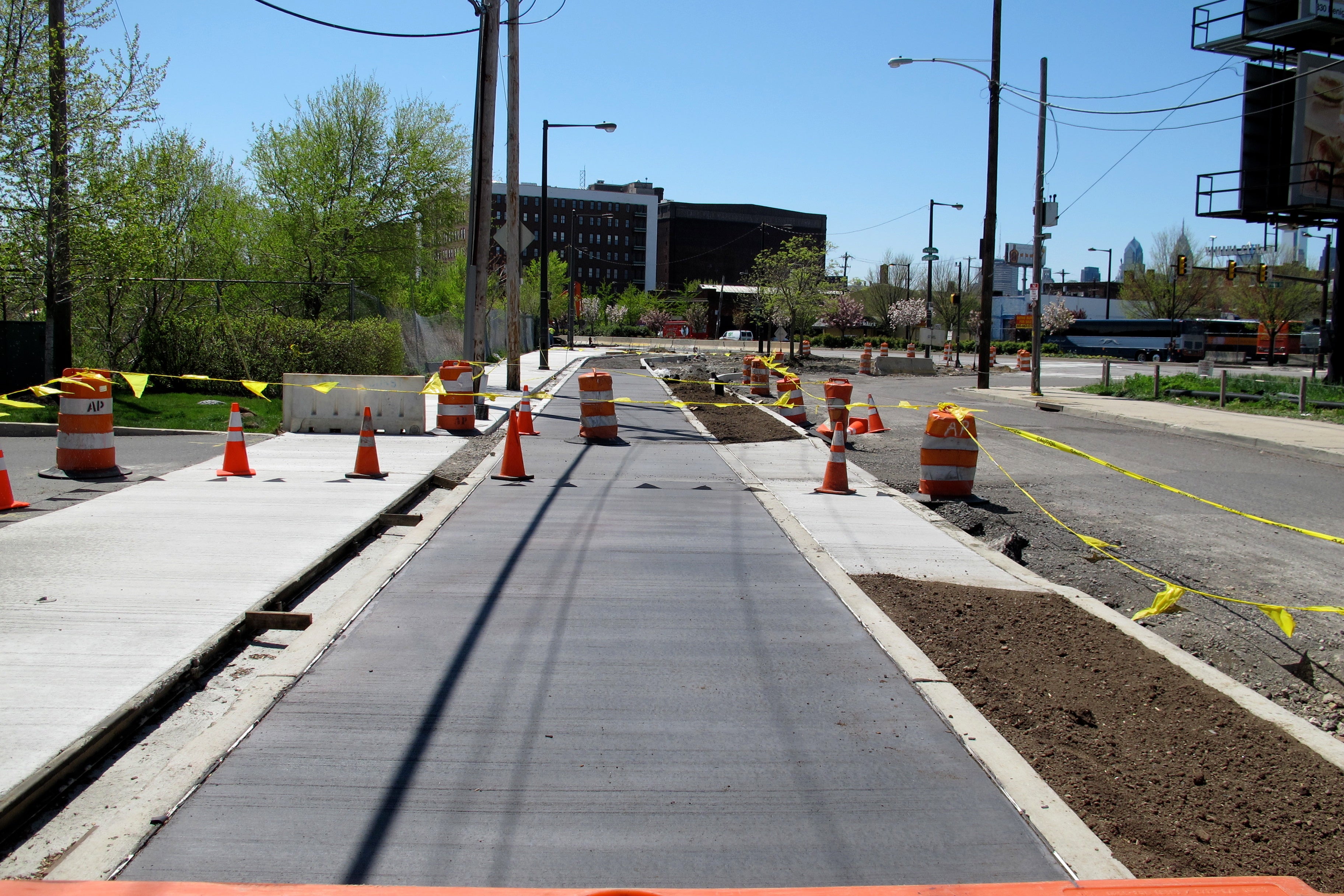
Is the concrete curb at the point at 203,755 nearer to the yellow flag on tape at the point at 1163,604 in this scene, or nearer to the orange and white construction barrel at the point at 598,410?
the yellow flag on tape at the point at 1163,604

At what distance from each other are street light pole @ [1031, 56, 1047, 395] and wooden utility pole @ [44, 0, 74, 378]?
24.0 metres

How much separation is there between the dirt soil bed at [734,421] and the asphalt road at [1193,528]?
1557mm

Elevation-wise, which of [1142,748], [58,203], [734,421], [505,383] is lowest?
[1142,748]

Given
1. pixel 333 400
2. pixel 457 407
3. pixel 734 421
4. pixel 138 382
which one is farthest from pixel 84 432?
pixel 734 421

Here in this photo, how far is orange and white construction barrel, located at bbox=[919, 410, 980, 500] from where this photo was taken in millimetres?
10734

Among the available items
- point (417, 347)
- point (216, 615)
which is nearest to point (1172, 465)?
point (216, 615)

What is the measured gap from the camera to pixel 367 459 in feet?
36.3

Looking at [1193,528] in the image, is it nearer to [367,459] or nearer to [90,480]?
[367,459]

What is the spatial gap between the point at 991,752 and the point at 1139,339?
7532cm

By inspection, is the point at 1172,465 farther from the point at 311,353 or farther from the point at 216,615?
the point at 311,353

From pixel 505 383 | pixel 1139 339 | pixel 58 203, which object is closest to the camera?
pixel 58 203

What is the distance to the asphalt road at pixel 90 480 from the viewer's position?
360 inches

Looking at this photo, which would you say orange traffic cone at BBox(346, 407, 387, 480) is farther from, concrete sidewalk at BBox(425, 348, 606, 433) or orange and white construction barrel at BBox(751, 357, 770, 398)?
orange and white construction barrel at BBox(751, 357, 770, 398)

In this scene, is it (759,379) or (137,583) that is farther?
(759,379)
